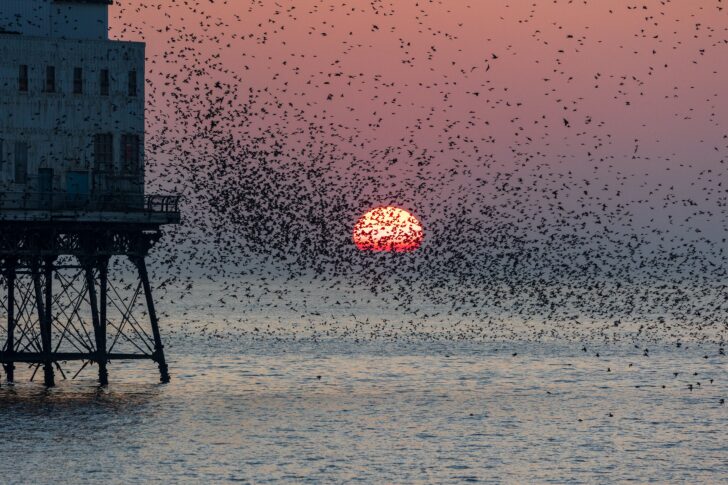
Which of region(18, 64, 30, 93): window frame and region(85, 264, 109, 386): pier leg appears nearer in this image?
region(18, 64, 30, 93): window frame

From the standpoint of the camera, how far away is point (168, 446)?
53.8 meters

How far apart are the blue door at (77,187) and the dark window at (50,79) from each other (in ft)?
11.6

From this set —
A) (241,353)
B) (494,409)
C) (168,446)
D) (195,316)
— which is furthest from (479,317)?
(168,446)

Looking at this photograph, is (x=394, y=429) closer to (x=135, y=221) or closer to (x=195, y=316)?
(x=135, y=221)

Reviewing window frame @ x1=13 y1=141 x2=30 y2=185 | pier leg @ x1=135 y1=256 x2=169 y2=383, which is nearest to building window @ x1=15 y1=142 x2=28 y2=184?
window frame @ x1=13 y1=141 x2=30 y2=185

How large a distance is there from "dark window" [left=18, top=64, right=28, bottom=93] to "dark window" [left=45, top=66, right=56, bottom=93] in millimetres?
845

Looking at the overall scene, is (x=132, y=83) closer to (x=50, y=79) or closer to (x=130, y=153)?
(x=130, y=153)

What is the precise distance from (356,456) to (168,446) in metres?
6.92

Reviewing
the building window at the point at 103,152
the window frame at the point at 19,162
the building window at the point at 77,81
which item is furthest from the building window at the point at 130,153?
the window frame at the point at 19,162

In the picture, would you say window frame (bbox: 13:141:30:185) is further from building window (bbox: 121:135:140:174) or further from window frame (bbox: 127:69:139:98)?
window frame (bbox: 127:69:139:98)

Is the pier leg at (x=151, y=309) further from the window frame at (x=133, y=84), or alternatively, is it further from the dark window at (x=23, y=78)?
the dark window at (x=23, y=78)

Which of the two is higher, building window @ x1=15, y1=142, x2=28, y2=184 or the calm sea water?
building window @ x1=15, y1=142, x2=28, y2=184

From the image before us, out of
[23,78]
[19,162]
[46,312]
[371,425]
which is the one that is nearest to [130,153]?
[19,162]

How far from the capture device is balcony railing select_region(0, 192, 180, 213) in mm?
59656
